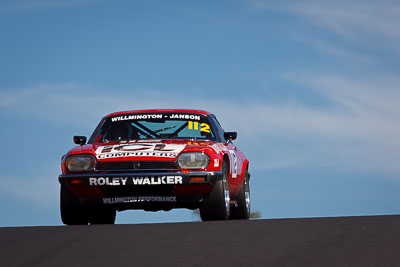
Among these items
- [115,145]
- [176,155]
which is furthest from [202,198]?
[115,145]

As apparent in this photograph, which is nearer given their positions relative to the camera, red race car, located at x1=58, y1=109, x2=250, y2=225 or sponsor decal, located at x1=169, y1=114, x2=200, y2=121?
red race car, located at x1=58, y1=109, x2=250, y2=225

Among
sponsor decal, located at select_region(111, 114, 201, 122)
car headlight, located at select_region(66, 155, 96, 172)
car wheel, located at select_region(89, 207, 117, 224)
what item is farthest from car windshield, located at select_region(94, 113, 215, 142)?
car headlight, located at select_region(66, 155, 96, 172)

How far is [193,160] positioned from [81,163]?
1.28 metres

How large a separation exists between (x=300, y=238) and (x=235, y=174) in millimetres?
4954

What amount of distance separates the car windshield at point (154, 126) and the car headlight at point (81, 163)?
1392 mm

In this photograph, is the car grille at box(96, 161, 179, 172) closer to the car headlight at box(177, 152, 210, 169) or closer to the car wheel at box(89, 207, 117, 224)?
the car headlight at box(177, 152, 210, 169)

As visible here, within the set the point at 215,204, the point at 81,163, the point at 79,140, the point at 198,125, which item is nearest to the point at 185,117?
the point at 198,125

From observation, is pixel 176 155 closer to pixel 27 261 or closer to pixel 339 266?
pixel 27 261

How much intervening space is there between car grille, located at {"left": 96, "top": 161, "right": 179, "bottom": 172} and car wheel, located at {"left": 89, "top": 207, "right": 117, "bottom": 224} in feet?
1.81

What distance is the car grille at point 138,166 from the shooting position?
30.9 feet

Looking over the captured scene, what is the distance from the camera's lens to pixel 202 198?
31.4 feet

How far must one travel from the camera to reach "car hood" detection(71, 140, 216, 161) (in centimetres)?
948

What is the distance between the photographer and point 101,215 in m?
10.3

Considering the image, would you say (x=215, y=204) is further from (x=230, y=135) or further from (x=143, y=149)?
(x=230, y=135)
